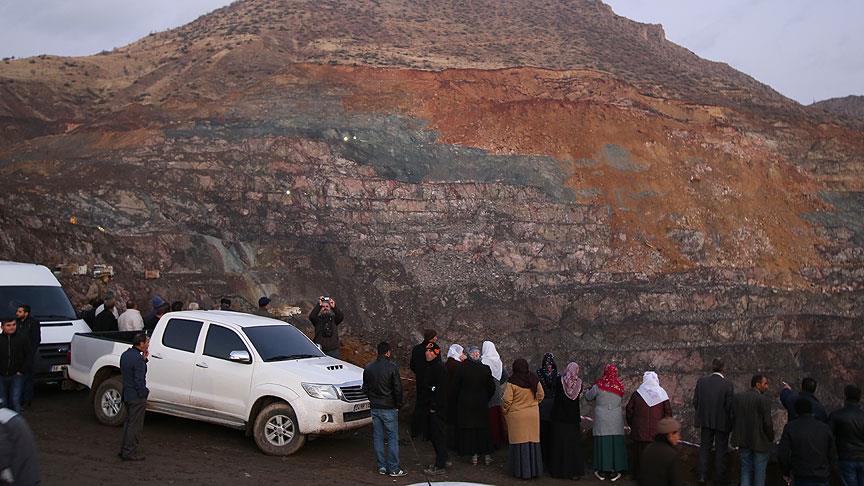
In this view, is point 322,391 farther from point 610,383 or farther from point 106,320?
point 106,320

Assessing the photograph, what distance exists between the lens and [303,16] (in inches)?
1843

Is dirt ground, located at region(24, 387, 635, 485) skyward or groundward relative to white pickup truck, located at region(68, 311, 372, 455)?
groundward

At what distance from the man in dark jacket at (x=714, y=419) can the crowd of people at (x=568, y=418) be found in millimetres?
13

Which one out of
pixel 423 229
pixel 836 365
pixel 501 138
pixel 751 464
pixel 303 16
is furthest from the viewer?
pixel 303 16

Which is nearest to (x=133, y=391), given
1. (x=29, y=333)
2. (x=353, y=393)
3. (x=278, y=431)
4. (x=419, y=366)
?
(x=278, y=431)

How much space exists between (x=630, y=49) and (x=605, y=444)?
4234 cm

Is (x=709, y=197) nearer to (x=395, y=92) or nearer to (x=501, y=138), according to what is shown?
(x=501, y=138)

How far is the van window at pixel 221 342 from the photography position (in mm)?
10500

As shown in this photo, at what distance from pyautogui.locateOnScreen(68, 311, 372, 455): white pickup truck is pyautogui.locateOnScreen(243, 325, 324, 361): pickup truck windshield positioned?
0.6 inches

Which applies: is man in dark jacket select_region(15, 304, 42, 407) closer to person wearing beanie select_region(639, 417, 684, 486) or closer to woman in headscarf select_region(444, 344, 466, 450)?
woman in headscarf select_region(444, 344, 466, 450)

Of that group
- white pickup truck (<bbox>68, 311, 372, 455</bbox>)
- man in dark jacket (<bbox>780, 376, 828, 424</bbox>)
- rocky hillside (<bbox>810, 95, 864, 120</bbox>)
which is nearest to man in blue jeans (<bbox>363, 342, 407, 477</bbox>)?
white pickup truck (<bbox>68, 311, 372, 455</bbox>)

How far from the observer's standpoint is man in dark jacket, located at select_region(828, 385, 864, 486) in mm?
8664

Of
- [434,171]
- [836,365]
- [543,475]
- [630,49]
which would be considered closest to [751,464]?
[543,475]

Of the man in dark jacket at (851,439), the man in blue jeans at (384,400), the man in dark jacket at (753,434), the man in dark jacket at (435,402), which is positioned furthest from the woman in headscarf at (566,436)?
the man in dark jacket at (851,439)
